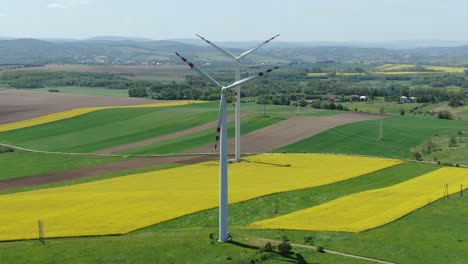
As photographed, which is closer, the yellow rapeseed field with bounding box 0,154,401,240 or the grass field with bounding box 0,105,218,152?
the yellow rapeseed field with bounding box 0,154,401,240

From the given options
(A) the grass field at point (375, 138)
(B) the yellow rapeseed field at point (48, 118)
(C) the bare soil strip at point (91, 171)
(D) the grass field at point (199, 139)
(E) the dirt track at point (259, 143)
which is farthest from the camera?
(B) the yellow rapeseed field at point (48, 118)

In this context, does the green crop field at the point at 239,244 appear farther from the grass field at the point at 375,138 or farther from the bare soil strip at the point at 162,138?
the bare soil strip at the point at 162,138

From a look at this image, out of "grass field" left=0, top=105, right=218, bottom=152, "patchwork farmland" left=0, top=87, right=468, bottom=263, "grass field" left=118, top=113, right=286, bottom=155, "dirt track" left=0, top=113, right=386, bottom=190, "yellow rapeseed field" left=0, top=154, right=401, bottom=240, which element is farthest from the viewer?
"grass field" left=0, top=105, right=218, bottom=152

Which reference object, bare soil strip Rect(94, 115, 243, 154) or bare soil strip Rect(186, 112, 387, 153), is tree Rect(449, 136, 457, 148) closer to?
bare soil strip Rect(186, 112, 387, 153)

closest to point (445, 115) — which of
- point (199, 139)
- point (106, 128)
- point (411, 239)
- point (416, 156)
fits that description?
point (416, 156)

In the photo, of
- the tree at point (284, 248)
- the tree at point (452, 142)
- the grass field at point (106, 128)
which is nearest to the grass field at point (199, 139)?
the grass field at point (106, 128)

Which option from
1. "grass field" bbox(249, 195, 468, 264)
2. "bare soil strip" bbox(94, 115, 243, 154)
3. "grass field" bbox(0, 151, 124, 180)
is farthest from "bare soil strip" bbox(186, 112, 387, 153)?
"grass field" bbox(249, 195, 468, 264)

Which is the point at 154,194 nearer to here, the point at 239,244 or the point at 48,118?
the point at 239,244
